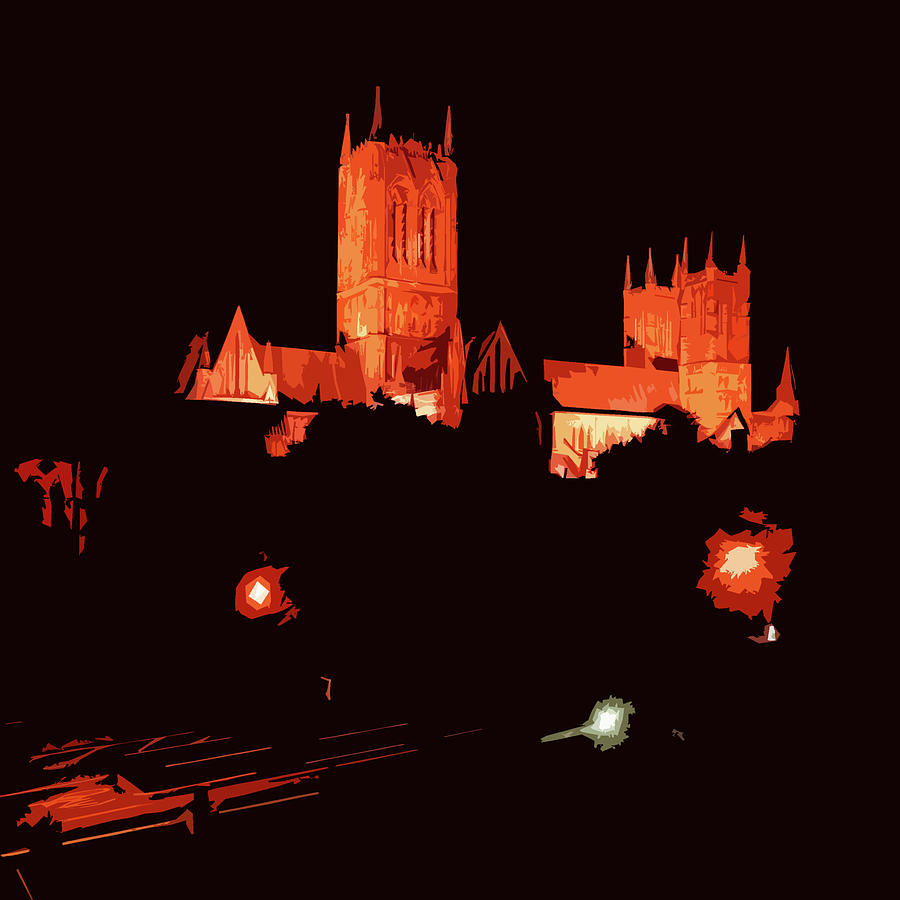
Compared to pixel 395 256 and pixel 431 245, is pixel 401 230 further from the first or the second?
pixel 431 245

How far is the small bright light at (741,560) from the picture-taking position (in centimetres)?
1012

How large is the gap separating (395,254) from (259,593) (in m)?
19.4

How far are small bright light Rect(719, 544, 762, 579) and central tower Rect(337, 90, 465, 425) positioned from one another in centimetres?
1537

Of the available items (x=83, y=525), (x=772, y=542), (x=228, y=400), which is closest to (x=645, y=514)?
(x=772, y=542)

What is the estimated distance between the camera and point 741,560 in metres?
10.2

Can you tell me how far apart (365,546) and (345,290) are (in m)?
19.2

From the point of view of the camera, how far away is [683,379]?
31.4 metres

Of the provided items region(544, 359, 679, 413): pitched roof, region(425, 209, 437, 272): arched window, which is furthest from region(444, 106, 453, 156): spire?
region(544, 359, 679, 413): pitched roof

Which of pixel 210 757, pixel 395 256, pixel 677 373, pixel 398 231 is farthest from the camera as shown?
pixel 677 373

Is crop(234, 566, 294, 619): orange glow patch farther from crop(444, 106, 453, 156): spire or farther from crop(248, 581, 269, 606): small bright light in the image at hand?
crop(444, 106, 453, 156): spire

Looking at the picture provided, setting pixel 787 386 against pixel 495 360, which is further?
pixel 787 386

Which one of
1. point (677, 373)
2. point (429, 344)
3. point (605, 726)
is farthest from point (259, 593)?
point (677, 373)

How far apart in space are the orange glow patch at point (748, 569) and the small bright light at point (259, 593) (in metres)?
5.40

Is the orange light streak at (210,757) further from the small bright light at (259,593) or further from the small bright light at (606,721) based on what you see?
the small bright light at (606,721)
